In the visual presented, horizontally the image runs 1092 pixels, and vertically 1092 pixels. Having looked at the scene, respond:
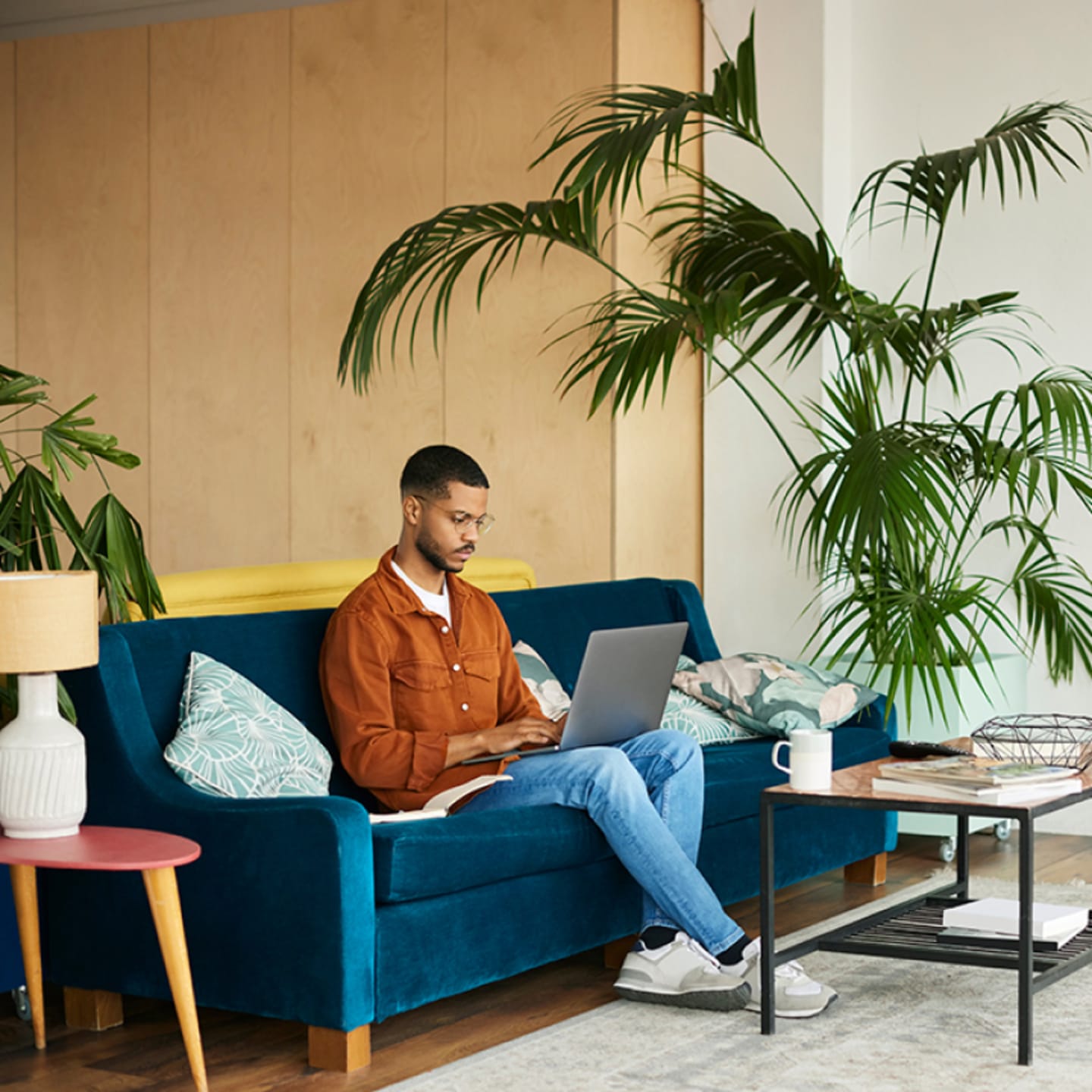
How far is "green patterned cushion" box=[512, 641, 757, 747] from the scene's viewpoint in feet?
13.2

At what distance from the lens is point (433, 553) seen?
3.48m

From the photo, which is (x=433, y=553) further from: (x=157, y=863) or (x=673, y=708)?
(x=673, y=708)

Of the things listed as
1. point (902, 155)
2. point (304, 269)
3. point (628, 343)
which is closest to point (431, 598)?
point (628, 343)

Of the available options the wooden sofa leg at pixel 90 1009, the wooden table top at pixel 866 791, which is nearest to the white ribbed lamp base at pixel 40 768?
the wooden sofa leg at pixel 90 1009

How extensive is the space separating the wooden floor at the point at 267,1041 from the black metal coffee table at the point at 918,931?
0.25 m

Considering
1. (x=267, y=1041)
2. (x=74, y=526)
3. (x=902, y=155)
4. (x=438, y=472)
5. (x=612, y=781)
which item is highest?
(x=902, y=155)

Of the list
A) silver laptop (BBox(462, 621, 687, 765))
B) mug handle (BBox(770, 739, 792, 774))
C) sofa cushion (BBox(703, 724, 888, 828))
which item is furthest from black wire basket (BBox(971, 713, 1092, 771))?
silver laptop (BBox(462, 621, 687, 765))

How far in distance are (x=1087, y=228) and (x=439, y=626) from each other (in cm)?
290

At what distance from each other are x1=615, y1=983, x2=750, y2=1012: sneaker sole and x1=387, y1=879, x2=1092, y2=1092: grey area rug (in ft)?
0.06

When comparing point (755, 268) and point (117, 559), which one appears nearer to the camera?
Result: point (117, 559)

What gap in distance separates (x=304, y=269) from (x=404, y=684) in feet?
8.36

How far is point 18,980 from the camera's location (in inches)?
A: 127

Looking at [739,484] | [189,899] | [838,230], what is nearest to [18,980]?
[189,899]

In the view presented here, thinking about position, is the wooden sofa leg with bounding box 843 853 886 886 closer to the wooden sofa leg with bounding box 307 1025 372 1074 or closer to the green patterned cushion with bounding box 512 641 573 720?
the green patterned cushion with bounding box 512 641 573 720
